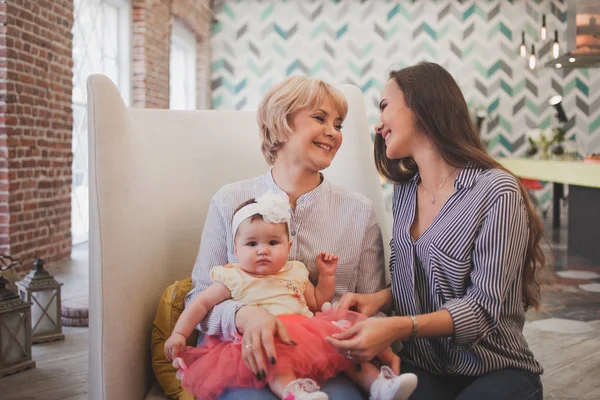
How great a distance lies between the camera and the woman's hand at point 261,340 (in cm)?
117

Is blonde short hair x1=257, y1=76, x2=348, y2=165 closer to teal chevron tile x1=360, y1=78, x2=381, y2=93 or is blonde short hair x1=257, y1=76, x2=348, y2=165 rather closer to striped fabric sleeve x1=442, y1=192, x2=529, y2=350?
striped fabric sleeve x1=442, y1=192, x2=529, y2=350

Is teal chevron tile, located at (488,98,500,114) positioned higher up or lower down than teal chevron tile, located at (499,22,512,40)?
lower down

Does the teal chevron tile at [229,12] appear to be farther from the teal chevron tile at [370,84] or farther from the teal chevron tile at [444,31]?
the teal chevron tile at [444,31]

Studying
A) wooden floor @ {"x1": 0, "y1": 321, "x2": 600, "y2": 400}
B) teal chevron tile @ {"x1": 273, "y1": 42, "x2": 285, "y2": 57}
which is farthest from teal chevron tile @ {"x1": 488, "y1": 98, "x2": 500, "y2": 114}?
wooden floor @ {"x1": 0, "y1": 321, "x2": 600, "y2": 400}

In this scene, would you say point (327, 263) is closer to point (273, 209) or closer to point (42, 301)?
point (273, 209)

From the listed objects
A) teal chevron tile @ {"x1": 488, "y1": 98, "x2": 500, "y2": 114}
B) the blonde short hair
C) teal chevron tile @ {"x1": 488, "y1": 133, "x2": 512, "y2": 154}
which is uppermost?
teal chevron tile @ {"x1": 488, "y1": 98, "x2": 500, "y2": 114}

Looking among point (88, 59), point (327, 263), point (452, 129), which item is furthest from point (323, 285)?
point (88, 59)

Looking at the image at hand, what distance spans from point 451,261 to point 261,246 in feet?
1.45

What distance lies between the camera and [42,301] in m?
2.87

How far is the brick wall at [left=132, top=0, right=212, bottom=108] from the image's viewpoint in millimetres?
5844

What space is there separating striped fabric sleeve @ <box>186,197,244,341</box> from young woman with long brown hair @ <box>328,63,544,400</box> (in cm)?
30

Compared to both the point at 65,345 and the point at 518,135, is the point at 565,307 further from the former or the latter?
the point at 518,135

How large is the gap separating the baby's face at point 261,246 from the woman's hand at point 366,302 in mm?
180

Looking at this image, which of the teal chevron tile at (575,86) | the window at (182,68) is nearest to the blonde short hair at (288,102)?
the window at (182,68)
